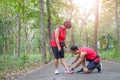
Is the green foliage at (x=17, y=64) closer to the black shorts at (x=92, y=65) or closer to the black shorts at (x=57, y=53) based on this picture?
the black shorts at (x=57, y=53)

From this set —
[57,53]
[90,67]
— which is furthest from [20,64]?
[90,67]

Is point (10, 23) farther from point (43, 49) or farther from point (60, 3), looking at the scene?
point (43, 49)

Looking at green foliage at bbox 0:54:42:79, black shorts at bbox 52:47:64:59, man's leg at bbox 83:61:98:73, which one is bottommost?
green foliage at bbox 0:54:42:79

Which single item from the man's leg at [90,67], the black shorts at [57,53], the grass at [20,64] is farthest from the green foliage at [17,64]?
the man's leg at [90,67]

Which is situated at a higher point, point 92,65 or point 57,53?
point 57,53

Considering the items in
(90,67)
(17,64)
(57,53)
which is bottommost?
(17,64)

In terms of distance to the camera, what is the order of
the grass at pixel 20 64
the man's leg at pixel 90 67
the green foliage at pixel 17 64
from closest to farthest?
the man's leg at pixel 90 67
the grass at pixel 20 64
the green foliage at pixel 17 64

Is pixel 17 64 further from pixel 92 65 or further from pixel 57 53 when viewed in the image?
pixel 92 65

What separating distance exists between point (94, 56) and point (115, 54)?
1231 centimetres

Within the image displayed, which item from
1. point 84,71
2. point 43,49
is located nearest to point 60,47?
point 84,71

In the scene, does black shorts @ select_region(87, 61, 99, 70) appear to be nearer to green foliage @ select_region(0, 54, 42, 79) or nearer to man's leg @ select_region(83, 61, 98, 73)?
man's leg @ select_region(83, 61, 98, 73)

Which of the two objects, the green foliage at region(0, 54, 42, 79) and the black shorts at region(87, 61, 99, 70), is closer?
the black shorts at region(87, 61, 99, 70)

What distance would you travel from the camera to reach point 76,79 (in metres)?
9.18

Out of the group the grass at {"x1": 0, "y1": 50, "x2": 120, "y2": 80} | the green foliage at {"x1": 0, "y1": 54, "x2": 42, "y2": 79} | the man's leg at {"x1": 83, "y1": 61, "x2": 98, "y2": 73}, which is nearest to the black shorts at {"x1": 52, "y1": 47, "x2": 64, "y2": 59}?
the man's leg at {"x1": 83, "y1": 61, "x2": 98, "y2": 73}
